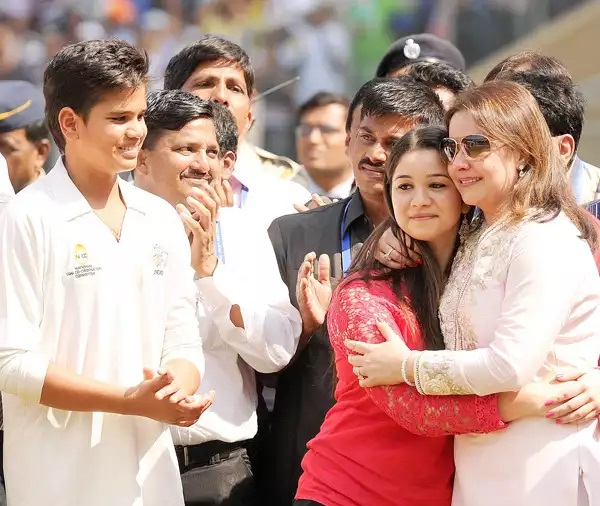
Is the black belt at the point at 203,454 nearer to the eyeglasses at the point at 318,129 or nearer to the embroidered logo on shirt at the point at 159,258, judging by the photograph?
the embroidered logo on shirt at the point at 159,258

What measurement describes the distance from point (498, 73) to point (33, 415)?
173cm

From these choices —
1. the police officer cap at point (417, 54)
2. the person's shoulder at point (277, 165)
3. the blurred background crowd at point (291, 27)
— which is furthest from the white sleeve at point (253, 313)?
the blurred background crowd at point (291, 27)

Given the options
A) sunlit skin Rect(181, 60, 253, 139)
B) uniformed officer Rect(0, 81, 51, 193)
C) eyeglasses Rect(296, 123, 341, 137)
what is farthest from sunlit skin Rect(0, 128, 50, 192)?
eyeglasses Rect(296, 123, 341, 137)

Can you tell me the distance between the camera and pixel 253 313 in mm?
3299

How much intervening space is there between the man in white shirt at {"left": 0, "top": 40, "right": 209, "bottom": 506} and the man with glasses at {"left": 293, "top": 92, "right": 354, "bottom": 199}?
3.69 meters

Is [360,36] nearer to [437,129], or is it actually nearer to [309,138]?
[309,138]

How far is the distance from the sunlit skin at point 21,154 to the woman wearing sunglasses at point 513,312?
2340 millimetres

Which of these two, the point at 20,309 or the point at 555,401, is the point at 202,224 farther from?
the point at 555,401

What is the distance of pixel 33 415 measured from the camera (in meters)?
2.73

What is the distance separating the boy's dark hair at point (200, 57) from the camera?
4344 mm

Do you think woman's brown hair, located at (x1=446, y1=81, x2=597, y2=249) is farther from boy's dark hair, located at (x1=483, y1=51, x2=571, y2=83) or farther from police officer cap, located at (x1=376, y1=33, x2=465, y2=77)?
police officer cap, located at (x1=376, y1=33, x2=465, y2=77)

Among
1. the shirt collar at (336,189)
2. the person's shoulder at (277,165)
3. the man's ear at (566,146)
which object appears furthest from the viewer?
the shirt collar at (336,189)

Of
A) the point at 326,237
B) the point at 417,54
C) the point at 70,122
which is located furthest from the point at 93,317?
the point at 417,54

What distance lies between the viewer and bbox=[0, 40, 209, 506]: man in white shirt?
2.69 m
